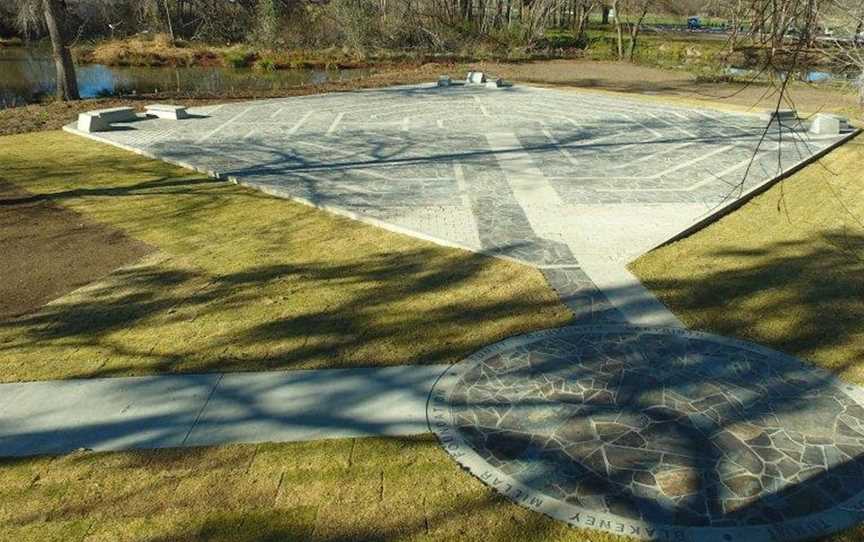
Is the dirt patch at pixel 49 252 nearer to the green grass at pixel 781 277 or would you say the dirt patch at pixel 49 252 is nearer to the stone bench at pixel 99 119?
the stone bench at pixel 99 119

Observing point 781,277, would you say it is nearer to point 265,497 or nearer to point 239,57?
point 265,497

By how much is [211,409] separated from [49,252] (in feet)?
16.6

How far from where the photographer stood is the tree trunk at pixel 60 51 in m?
17.8

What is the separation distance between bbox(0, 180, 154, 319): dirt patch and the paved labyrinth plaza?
2969 mm

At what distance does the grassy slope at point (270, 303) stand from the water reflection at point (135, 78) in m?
17.3

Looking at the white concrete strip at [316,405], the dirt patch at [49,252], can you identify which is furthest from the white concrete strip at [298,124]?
the white concrete strip at [316,405]

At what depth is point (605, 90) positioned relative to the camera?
24.4 meters

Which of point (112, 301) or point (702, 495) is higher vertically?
point (112, 301)

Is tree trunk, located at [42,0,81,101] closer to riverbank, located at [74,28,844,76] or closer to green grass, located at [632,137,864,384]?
riverbank, located at [74,28,844,76]

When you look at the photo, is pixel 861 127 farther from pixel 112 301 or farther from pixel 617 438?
pixel 112 301

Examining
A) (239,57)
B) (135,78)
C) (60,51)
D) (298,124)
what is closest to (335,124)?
(298,124)

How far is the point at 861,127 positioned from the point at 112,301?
62.3 ft

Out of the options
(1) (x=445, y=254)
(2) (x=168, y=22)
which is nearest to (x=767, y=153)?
(1) (x=445, y=254)

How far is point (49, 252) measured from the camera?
8414 mm
